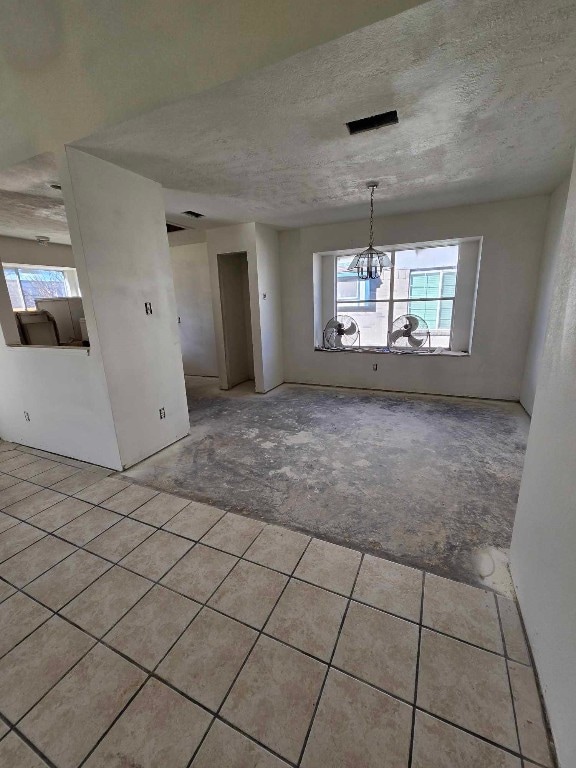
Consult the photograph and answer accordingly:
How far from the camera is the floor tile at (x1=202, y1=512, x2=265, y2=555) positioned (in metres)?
1.82

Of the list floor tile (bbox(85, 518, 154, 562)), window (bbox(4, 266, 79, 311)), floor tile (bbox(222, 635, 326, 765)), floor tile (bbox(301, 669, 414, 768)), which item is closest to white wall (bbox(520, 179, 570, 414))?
floor tile (bbox(301, 669, 414, 768))

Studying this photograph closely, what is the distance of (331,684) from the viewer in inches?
45.6

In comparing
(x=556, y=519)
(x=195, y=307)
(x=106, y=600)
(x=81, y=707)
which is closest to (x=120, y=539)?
(x=106, y=600)

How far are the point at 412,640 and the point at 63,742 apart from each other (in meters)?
1.30

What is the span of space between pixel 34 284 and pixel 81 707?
7.09 meters

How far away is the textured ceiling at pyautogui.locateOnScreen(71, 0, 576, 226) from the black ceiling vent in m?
0.06

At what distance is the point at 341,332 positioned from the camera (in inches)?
194

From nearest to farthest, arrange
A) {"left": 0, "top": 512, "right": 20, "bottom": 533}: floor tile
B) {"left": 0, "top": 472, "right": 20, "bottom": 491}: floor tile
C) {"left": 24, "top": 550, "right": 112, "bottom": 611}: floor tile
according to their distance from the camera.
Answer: {"left": 24, "top": 550, "right": 112, "bottom": 611}: floor tile → {"left": 0, "top": 512, "right": 20, "bottom": 533}: floor tile → {"left": 0, "top": 472, "right": 20, "bottom": 491}: floor tile

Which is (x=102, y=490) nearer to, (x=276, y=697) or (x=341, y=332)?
(x=276, y=697)

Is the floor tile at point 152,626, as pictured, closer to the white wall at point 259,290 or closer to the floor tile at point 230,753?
the floor tile at point 230,753

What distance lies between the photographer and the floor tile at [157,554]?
168 centimetres

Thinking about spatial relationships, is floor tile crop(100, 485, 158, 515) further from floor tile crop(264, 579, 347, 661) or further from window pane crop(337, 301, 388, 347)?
window pane crop(337, 301, 388, 347)

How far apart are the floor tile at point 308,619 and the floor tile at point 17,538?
5.29 feet

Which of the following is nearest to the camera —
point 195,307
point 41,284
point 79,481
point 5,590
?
point 5,590
